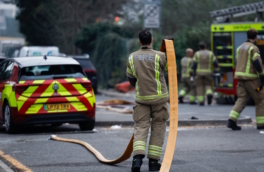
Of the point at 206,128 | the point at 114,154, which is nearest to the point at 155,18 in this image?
the point at 206,128

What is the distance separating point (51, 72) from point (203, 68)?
25.4 ft

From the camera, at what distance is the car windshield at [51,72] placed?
436 inches

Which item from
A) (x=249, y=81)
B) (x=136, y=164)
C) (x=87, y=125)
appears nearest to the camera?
(x=136, y=164)

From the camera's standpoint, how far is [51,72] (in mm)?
11289

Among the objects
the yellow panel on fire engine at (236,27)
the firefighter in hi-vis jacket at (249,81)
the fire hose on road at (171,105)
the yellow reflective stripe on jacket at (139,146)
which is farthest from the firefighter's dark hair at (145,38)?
the yellow panel on fire engine at (236,27)

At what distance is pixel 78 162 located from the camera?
7688 millimetres

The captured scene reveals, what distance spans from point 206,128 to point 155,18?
339 inches

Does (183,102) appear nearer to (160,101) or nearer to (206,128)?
(206,128)

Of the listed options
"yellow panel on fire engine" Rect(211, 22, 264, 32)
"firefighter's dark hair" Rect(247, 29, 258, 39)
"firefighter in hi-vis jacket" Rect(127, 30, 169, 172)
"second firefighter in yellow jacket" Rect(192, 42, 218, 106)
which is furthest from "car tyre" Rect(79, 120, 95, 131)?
"yellow panel on fire engine" Rect(211, 22, 264, 32)

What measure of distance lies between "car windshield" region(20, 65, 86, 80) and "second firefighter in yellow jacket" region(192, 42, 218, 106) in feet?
23.5

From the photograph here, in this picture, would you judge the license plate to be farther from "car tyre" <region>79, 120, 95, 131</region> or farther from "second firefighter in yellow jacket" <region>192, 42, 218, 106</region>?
"second firefighter in yellow jacket" <region>192, 42, 218, 106</region>

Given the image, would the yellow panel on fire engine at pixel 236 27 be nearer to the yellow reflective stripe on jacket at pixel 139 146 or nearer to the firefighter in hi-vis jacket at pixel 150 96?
the firefighter in hi-vis jacket at pixel 150 96

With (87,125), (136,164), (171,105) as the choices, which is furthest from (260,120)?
(136,164)

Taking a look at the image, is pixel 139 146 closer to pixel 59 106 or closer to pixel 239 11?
pixel 59 106
